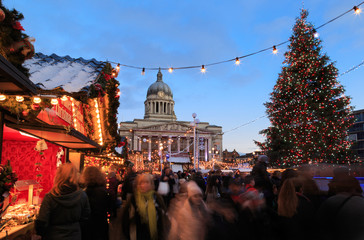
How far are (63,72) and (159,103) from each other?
322ft

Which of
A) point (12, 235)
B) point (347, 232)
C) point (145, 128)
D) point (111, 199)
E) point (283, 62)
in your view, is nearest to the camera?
point (347, 232)

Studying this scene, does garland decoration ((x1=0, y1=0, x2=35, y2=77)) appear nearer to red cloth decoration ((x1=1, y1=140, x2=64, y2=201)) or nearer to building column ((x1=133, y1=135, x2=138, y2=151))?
red cloth decoration ((x1=1, y1=140, x2=64, y2=201))

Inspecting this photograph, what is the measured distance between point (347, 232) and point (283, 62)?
77.6 ft

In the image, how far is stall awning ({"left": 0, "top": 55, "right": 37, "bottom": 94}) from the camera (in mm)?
3235

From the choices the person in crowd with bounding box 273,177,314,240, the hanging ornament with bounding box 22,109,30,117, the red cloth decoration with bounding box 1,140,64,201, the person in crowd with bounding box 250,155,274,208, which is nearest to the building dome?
the red cloth decoration with bounding box 1,140,64,201

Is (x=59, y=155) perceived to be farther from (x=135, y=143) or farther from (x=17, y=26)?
(x=135, y=143)

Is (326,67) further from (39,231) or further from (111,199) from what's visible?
(39,231)

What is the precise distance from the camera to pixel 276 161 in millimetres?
25078

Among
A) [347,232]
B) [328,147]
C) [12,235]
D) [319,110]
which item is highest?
[319,110]

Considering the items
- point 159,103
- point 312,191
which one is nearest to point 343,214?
point 312,191

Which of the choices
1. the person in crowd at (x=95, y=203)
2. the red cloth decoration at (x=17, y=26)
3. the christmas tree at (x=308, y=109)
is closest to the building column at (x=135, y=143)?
the christmas tree at (x=308, y=109)

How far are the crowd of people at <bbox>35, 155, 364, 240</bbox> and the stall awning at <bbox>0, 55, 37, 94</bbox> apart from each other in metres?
1.14

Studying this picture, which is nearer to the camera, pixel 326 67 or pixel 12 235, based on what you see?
pixel 12 235

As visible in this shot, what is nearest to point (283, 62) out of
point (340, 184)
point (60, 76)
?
point (60, 76)
